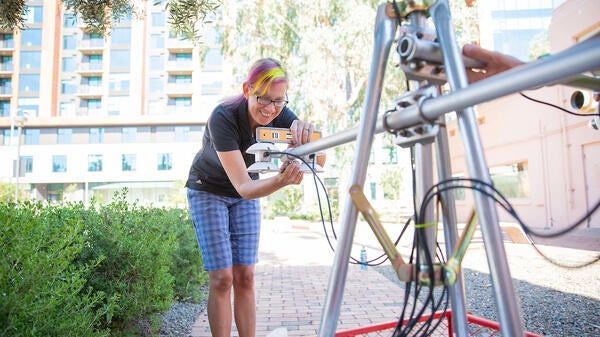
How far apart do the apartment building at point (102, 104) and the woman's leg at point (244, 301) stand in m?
35.9

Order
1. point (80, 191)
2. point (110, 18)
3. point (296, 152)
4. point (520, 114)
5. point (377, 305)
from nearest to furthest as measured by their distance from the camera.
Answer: point (296, 152), point (110, 18), point (377, 305), point (520, 114), point (80, 191)

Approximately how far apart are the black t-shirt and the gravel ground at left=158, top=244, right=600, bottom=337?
56.1 inches

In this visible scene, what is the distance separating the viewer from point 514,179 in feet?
44.0

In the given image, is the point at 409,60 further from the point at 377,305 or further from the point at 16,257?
the point at 377,305

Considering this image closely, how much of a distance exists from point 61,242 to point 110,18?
2.09m

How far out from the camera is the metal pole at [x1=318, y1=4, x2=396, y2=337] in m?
1.02

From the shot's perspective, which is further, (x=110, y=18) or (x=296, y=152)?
(x=110, y=18)

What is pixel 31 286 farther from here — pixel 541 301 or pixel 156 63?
pixel 156 63

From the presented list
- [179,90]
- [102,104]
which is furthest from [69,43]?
[179,90]

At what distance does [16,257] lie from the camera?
1.55m

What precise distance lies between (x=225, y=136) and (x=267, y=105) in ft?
0.85

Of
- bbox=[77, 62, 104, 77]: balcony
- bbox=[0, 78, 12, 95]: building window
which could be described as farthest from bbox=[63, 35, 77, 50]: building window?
bbox=[0, 78, 12, 95]: building window

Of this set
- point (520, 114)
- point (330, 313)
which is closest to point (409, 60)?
point (330, 313)

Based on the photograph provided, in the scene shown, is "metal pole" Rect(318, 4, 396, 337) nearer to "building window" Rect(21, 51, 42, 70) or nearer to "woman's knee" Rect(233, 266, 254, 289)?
"woman's knee" Rect(233, 266, 254, 289)
